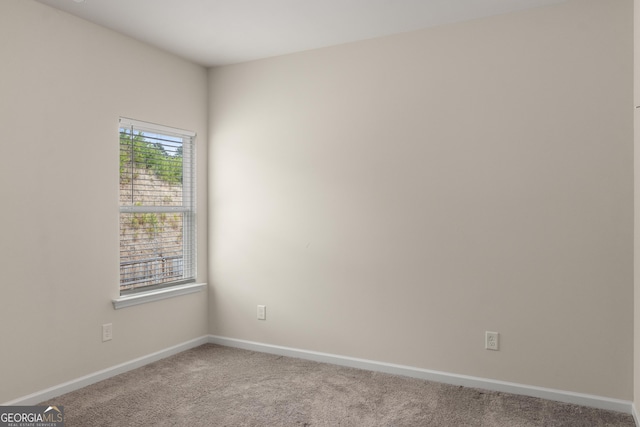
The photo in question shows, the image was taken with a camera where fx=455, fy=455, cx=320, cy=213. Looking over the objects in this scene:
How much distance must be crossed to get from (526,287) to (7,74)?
343cm

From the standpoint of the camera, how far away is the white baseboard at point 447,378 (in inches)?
108

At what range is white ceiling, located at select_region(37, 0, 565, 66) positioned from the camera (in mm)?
2855

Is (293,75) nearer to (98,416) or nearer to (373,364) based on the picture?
(373,364)

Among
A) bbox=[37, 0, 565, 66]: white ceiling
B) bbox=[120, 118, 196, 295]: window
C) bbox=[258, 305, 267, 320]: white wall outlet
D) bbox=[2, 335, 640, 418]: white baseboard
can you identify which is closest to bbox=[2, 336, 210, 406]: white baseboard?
bbox=[2, 335, 640, 418]: white baseboard

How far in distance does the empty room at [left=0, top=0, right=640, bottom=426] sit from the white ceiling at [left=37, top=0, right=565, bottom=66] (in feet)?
0.07

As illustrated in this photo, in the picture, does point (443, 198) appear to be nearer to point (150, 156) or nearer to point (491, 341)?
point (491, 341)

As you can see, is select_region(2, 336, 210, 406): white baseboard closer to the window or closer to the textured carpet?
the textured carpet

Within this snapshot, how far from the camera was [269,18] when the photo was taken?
308cm

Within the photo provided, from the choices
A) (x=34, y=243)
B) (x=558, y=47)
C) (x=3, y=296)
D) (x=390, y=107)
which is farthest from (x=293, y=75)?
(x=3, y=296)

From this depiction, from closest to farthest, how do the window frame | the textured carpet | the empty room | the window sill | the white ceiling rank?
the textured carpet
the empty room
the white ceiling
the window sill
the window frame

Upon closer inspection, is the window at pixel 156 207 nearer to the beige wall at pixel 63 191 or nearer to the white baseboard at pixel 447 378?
the beige wall at pixel 63 191

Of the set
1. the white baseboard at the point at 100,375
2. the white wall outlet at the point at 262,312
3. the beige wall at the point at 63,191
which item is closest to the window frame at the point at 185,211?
the beige wall at the point at 63,191

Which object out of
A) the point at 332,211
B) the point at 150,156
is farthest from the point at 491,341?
the point at 150,156

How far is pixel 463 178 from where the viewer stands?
313 cm
